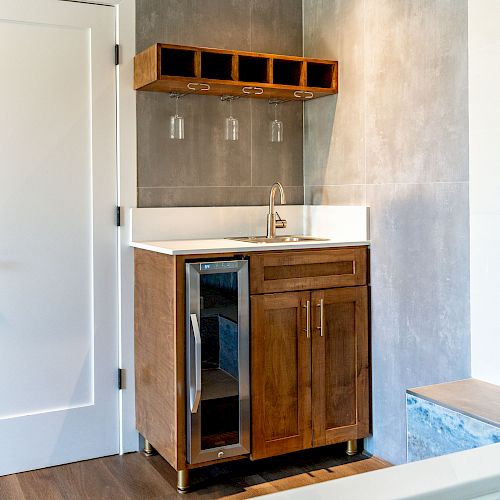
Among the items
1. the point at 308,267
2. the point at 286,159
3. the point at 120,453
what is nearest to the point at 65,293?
the point at 120,453

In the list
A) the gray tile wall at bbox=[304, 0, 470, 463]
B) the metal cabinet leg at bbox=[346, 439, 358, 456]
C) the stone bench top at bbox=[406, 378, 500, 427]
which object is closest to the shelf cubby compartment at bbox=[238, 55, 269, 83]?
the gray tile wall at bbox=[304, 0, 470, 463]

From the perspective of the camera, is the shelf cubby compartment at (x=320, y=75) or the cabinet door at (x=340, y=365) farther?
the shelf cubby compartment at (x=320, y=75)

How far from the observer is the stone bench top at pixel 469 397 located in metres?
2.31

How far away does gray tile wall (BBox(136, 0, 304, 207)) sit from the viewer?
11.1 feet

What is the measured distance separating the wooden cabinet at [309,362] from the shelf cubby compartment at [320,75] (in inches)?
34.8

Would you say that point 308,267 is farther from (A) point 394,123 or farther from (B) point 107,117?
(B) point 107,117

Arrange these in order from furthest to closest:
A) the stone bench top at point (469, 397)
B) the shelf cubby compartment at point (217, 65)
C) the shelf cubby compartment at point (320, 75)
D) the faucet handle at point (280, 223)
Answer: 1. the faucet handle at point (280, 223)
2. the shelf cubby compartment at point (320, 75)
3. the shelf cubby compartment at point (217, 65)
4. the stone bench top at point (469, 397)

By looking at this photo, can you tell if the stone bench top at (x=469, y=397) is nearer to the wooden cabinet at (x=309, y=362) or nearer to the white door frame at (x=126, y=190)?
the wooden cabinet at (x=309, y=362)

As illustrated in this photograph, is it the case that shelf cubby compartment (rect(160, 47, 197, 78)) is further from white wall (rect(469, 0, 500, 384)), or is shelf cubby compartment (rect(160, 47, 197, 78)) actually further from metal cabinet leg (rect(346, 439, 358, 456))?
metal cabinet leg (rect(346, 439, 358, 456))

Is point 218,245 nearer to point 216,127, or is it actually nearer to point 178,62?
point 216,127

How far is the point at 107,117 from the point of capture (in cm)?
330

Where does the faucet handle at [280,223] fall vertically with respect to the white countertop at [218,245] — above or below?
above

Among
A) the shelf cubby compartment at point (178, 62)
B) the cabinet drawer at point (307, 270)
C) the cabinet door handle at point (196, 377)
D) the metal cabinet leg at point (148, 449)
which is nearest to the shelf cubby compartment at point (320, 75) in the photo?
the shelf cubby compartment at point (178, 62)

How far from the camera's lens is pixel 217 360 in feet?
9.68
